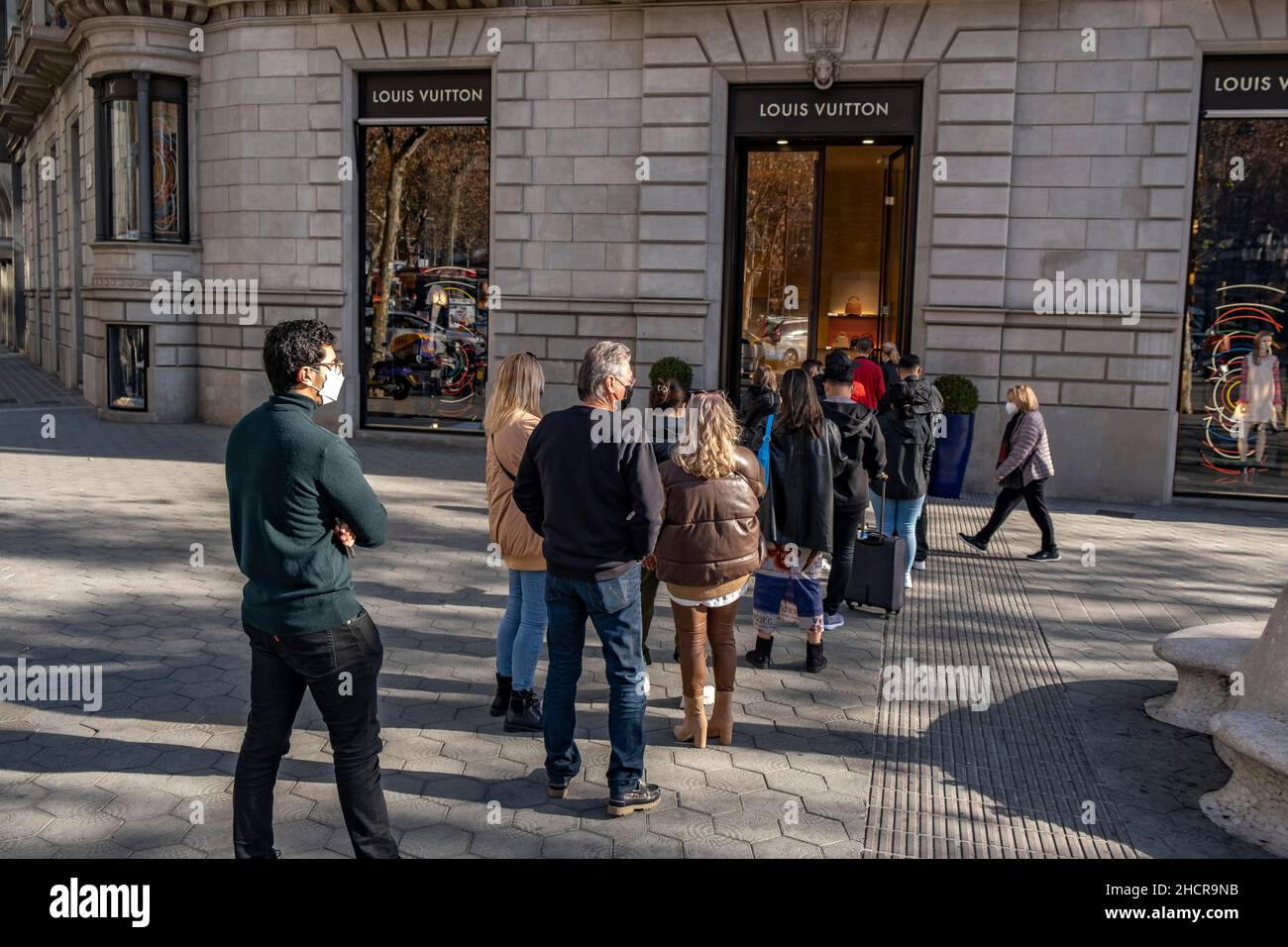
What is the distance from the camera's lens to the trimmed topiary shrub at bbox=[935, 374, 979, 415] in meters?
13.2

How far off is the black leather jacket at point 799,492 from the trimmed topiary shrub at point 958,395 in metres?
6.73

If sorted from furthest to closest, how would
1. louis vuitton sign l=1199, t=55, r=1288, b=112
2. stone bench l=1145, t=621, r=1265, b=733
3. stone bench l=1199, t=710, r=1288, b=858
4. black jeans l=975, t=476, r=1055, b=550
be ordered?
louis vuitton sign l=1199, t=55, r=1288, b=112
black jeans l=975, t=476, r=1055, b=550
stone bench l=1145, t=621, r=1265, b=733
stone bench l=1199, t=710, r=1288, b=858

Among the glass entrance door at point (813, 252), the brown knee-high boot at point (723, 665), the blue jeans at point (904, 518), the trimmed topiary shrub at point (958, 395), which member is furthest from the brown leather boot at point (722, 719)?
the glass entrance door at point (813, 252)

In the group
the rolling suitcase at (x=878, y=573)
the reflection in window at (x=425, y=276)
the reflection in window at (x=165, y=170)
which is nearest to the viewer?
the rolling suitcase at (x=878, y=573)

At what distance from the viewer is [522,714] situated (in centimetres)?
593

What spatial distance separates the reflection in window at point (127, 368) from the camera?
18344mm

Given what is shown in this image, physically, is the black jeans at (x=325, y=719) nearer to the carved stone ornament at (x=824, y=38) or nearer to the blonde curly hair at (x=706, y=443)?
the blonde curly hair at (x=706, y=443)

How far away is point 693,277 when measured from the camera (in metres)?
15.1

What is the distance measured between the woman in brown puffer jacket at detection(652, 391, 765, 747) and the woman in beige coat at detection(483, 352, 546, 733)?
70cm

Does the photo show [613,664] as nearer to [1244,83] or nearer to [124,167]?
[1244,83]

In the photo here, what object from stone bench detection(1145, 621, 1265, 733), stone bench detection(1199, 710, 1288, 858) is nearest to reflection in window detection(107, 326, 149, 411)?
stone bench detection(1145, 621, 1265, 733)

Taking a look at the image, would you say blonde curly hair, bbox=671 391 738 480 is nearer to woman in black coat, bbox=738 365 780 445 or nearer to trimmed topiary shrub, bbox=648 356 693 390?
woman in black coat, bbox=738 365 780 445

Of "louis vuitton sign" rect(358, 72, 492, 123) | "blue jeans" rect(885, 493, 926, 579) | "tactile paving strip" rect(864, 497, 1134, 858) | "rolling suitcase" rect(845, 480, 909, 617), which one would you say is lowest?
"tactile paving strip" rect(864, 497, 1134, 858)
